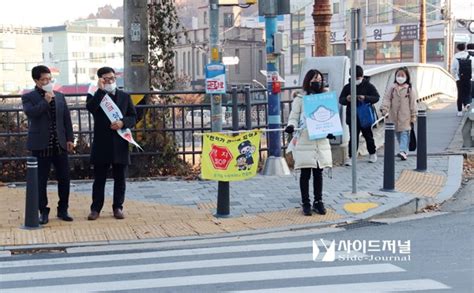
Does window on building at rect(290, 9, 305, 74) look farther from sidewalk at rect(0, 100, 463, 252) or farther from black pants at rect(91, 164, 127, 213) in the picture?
black pants at rect(91, 164, 127, 213)

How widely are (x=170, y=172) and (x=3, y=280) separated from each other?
607 centimetres

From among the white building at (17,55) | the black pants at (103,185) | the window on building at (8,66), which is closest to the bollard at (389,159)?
the black pants at (103,185)

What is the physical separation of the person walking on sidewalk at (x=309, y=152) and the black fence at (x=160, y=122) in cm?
257

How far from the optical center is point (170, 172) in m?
12.7

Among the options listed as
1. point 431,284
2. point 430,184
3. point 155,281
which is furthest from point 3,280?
point 430,184

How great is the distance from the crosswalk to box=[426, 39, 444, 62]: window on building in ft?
192

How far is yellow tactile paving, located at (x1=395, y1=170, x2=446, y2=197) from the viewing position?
10.6 metres

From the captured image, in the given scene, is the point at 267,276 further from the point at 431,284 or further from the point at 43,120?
the point at 43,120

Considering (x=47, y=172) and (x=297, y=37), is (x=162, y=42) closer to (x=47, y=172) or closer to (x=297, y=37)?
(x=47, y=172)

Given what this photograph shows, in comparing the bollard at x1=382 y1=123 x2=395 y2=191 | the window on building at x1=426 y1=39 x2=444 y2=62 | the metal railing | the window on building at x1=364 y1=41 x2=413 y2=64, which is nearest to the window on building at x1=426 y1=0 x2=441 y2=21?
the window on building at x1=426 y1=39 x2=444 y2=62

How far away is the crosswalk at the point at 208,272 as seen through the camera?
20.8 feet

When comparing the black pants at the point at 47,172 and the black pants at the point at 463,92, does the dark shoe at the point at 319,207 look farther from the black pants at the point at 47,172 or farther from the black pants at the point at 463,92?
the black pants at the point at 463,92

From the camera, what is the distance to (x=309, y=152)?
923 cm

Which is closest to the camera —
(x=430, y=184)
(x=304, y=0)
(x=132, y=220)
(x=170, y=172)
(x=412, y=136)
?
(x=132, y=220)
